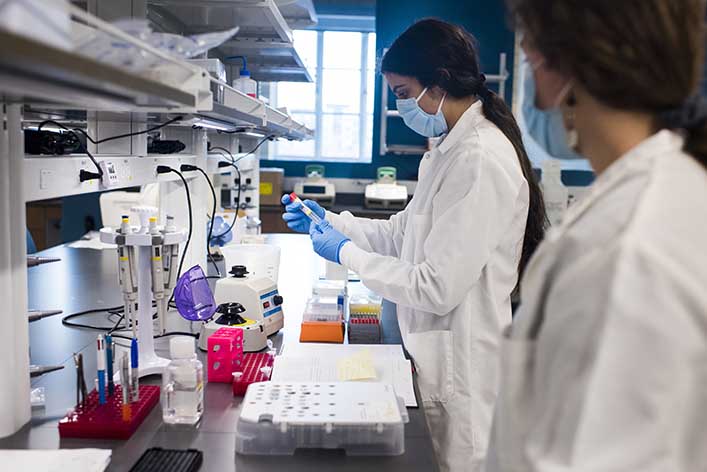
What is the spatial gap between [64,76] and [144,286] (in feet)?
3.04

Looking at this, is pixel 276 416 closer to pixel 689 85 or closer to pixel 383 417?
pixel 383 417

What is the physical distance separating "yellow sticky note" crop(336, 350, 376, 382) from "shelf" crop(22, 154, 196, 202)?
0.75m

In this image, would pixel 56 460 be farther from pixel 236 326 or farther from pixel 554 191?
pixel 554 191

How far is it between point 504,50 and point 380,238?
13.7 feet

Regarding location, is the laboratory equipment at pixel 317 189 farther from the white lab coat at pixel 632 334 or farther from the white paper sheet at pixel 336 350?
the white lab coat at pixel 632 334

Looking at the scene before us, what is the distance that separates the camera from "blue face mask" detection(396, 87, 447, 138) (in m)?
1.79

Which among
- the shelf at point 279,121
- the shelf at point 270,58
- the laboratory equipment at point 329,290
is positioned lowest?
the laboratory equipment at point 329,290

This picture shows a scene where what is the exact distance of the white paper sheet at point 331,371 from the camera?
59.2 inches

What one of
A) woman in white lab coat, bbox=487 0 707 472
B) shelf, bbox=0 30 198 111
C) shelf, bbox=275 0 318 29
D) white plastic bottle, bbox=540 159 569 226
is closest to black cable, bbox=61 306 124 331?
shelf, bbox=0 30 198 111

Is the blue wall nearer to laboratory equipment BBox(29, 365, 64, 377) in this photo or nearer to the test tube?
the test tube

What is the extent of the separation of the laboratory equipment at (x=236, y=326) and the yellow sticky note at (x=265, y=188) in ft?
13.0

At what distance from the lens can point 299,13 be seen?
2912 mm

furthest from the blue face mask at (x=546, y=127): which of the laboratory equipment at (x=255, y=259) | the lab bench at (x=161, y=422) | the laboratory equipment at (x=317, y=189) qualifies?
the laboratory equipment at (x=317, y=189)

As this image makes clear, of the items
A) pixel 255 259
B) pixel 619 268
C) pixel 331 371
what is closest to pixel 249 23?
pixel 255 259
